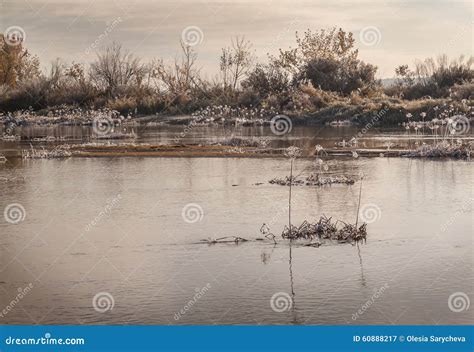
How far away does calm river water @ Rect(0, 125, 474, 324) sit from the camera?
7.70m

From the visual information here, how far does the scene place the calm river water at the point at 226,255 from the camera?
7703mm

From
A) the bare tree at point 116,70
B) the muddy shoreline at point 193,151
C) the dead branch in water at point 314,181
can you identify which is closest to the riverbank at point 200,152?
the muddy shoreline at point 193,151

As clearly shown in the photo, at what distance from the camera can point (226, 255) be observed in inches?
376

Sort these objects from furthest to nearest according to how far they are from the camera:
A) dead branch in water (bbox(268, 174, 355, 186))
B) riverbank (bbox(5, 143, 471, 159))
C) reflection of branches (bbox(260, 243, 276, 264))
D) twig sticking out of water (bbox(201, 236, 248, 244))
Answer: riverbank (bbox(5, 143, 471, 159))
dead branch in water (bbox(268, 174, 355, 186))
twig sticking out of water (bbox(201, 236, 248, 244))
reflection of branches (bbox(260, 243, 276, 264))

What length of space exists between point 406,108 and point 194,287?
84.8 ft

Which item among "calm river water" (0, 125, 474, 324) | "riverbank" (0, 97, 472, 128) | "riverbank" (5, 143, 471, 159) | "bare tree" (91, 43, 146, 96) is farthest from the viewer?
"bare tree" (91, 43, 146, 96)

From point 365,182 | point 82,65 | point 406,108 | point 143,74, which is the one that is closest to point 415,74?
point 406,108

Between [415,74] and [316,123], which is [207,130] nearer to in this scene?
[316,123]

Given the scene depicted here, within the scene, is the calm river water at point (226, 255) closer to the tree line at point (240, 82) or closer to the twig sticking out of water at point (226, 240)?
the twig sticking out of water at point (226, 240)

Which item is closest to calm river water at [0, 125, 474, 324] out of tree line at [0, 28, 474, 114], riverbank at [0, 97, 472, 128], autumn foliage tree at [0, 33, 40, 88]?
riverbank at [0, 97, 472, 128]

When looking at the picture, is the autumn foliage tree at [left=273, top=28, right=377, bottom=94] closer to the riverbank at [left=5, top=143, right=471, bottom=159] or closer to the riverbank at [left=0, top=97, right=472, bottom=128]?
the riverbank at [left=0, top=97, right=472, bottom=128]

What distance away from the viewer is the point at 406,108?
33062 mm

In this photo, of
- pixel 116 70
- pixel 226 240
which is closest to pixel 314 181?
pixel 226 240

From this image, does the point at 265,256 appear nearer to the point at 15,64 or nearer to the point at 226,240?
the point at 226,240
